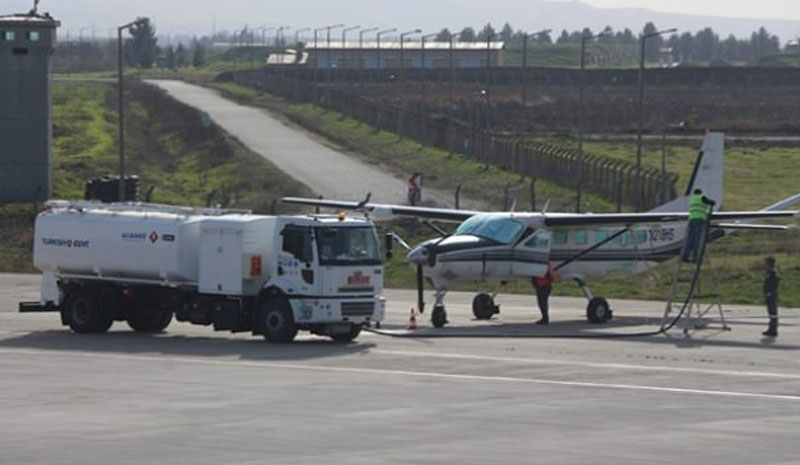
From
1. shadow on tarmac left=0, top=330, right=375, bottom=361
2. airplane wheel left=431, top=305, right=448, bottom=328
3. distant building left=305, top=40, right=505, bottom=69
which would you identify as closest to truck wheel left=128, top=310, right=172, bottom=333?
shadow on tarmac left=0, top=330, right=375, bottom=361

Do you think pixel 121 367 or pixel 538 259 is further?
pixel 538 259

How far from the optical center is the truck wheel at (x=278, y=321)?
33.4 meters

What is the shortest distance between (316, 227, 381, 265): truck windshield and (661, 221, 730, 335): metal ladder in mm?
6446

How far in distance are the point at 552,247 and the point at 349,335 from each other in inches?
288

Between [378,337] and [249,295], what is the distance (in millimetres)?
2892

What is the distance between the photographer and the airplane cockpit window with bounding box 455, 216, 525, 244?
38344 mm

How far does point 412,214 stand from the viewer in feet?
145

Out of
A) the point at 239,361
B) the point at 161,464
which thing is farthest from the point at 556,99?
the point at 161,464

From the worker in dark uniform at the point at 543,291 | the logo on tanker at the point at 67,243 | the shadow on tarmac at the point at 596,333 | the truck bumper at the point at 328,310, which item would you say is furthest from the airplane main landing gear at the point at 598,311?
the logo on tanker at the point at 67,243

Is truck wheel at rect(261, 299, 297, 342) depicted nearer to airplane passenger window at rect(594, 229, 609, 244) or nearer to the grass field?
airplane passenger window at rect(594, 229, 609, 244)

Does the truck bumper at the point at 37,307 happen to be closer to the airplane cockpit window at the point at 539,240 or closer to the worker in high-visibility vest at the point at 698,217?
the airplane cockpit window at the point at 539,240

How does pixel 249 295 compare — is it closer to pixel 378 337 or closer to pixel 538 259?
pixel 378 337

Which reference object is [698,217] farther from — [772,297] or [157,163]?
[157,163]

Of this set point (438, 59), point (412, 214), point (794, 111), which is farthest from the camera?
point (438, 59)
